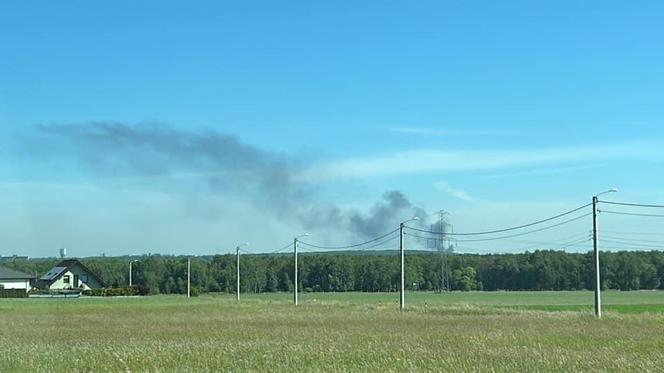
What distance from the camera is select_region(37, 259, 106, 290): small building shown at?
13575cm

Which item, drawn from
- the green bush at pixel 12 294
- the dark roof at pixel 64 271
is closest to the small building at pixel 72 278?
the dark roof at pixel 64 271

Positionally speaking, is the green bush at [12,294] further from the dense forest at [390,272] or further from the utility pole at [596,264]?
the utility pole at [596,264]

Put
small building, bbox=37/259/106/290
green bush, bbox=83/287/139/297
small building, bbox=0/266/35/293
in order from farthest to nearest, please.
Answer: small building, bbox=37/259/106/290 < small building, bbox=0/266/35/293 < green bush, bbox=83/287/139/297

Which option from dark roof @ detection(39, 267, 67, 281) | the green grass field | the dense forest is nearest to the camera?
the green grass field

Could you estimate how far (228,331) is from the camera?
3788cm

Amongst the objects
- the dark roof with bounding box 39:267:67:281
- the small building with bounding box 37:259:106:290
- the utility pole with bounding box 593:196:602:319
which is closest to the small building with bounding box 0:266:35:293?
the small building with bounding box 37:259:106:290

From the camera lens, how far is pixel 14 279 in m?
131

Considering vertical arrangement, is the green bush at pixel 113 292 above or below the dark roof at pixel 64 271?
below

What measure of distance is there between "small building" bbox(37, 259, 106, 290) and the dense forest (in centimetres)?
1454

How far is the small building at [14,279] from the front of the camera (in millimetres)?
130500

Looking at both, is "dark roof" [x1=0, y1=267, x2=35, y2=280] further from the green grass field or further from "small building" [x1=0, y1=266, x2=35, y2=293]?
the green grass field

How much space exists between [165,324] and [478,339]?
63.4 ft

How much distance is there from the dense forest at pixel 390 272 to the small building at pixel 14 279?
20.5 metres

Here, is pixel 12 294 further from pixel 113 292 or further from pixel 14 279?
pixel 14 279
